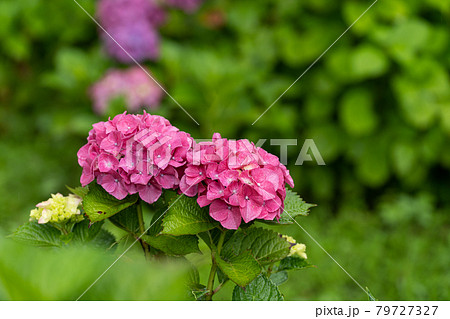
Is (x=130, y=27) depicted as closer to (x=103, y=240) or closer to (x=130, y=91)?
(x=130, y=91)

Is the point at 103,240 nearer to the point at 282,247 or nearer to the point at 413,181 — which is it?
the point at 282,247

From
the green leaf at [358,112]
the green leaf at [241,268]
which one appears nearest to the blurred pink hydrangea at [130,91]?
the green leaf at [358,112]

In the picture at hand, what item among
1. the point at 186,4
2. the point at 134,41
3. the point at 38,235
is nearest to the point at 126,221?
the point at 38,235

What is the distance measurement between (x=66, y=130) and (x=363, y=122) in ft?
6.22

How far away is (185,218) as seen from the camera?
2.93 ft

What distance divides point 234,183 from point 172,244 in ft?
0.58

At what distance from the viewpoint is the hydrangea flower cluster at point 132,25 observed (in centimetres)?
311

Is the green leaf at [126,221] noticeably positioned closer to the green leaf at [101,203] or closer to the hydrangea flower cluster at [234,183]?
the green leaf at [101,203]

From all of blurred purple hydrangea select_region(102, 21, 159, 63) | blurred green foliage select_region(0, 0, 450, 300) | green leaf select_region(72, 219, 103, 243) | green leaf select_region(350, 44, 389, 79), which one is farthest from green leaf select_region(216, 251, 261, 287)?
blurred purple hydrangea select_region(102, 21, 159, 63)

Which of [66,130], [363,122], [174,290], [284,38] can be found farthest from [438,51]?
[174,290]

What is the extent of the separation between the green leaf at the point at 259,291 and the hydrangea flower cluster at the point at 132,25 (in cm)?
243

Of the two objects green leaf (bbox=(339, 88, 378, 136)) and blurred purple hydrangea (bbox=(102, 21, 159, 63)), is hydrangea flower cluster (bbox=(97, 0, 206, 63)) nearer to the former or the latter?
blurred purple hydrangea (bbox=(102, 21, 159, 63))

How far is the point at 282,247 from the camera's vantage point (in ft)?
3.10

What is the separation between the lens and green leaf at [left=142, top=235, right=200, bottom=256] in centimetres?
94
